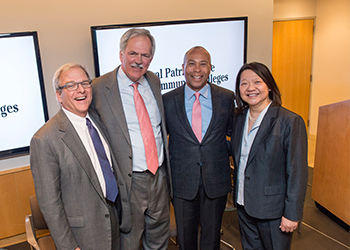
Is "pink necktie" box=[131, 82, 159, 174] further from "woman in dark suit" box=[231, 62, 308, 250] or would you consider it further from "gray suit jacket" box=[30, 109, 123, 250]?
"woman in dark suit" box=[231, 62, 308, 250]

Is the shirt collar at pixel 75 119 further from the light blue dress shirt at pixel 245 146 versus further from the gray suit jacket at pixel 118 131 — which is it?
the light blue dress shirt at pixel 245 146

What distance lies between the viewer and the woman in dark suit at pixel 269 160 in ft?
5.73

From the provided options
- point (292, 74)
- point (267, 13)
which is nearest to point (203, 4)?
point (267, 13)

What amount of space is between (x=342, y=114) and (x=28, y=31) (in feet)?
11.5

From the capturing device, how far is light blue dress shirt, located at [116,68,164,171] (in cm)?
192

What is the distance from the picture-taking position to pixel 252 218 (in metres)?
1.97

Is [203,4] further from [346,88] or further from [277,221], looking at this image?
[346,88]

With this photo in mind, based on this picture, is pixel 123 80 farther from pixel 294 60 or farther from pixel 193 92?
pixel 294 60

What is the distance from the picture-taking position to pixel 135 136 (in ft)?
6.32

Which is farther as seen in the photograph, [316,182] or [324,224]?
[316,182]

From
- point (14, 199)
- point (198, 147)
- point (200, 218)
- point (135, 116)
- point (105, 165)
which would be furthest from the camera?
point (14, 199)

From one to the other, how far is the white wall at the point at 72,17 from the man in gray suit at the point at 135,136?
146 centimetres

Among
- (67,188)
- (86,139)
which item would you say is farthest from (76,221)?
(86,139)

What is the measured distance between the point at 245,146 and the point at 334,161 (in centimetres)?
186
